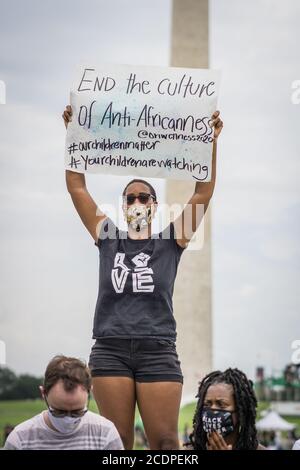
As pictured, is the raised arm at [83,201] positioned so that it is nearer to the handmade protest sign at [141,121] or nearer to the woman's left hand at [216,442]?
the handmade protest sign at [141,121]

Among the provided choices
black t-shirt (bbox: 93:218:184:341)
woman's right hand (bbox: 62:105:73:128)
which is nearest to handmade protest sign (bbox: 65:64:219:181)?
woman's right hand (bbox: 62:105:73:128)

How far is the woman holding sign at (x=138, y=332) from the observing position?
18.4 feet

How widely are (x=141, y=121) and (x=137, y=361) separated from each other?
1.46 m

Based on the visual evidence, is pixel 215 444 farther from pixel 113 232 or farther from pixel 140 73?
pixel 140 73

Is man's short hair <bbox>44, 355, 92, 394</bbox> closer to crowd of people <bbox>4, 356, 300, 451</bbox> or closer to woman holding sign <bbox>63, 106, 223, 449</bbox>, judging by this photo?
crowd of people <bbox>4, 356, 300, 451</bbox>

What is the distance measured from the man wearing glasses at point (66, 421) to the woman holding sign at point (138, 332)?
69cm

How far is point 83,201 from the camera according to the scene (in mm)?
6070

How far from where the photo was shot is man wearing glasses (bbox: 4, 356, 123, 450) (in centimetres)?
477

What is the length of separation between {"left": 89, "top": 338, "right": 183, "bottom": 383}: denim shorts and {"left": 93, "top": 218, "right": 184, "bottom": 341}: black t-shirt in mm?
47

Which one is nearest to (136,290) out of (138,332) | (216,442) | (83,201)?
(138,332)

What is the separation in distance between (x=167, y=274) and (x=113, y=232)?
42 cm

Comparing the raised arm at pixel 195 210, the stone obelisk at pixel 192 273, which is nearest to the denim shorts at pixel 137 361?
the raised arm at pixel 195 210

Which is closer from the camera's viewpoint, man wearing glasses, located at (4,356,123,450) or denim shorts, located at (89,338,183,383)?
man wearing glasses, located at (4,356,123,450)

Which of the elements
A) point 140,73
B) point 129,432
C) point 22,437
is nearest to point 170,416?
point 129,432
